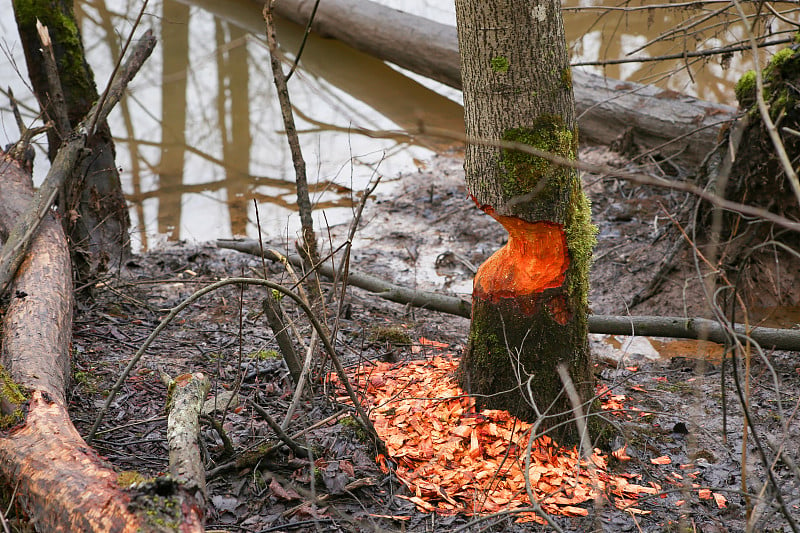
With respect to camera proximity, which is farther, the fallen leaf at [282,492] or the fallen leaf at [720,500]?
the fallen leaf at [720,500]

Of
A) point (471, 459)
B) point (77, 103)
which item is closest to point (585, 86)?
point (77, 103)

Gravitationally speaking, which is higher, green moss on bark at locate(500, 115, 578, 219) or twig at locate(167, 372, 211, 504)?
green moss on bark at locate(500, 115, 578, 219)

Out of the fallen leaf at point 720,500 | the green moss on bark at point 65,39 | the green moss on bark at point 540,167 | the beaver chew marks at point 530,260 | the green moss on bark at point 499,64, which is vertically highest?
the green moss on bark at point 65,39

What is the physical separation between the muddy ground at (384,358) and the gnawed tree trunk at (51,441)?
1.16 ft

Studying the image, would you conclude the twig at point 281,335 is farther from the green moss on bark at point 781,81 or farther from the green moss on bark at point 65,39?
the green moss on bark at point 781,81

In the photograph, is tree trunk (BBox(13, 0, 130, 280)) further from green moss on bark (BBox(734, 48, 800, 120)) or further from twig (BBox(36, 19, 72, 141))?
green moss on bark (BBox(734, 48, 800, 120))

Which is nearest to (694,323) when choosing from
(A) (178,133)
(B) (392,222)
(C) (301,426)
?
(C) (301,426)

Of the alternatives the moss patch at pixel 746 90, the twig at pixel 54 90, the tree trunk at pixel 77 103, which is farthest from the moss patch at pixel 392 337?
the moss patch at pixel 746 90

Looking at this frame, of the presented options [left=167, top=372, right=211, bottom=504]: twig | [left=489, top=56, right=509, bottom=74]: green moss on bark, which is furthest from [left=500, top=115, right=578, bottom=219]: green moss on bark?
[left=167, top=372, right=211, bottom=504]: twig

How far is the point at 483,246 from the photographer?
662 centimetres

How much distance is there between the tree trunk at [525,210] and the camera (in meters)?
2.91

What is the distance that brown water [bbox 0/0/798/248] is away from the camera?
797cm

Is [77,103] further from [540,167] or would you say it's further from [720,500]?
[720,500]

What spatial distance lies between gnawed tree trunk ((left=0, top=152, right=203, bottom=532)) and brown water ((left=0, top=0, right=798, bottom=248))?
310 centimetres
